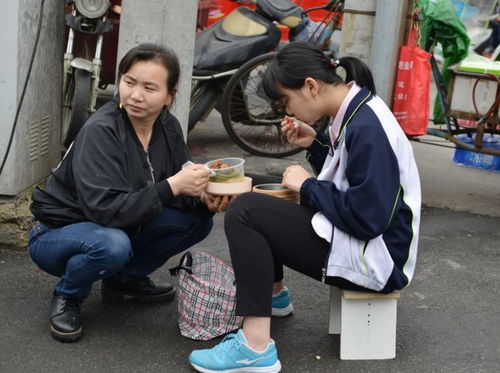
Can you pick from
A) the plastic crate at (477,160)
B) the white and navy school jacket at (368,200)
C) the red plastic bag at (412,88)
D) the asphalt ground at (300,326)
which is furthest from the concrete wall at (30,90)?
the plastic crate at (477,160)

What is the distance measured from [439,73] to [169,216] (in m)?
3.05

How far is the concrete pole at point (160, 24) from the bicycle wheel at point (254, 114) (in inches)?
66.1

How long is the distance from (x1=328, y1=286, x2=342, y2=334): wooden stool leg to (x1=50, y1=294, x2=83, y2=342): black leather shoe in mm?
1057

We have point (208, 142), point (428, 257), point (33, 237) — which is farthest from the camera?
point (208, 142)

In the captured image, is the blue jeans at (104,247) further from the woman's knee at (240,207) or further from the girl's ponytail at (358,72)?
the girl's ponytail at (358,72)

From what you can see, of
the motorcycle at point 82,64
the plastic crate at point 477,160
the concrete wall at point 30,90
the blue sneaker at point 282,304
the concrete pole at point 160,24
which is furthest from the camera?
the plastic crate at point 477,160

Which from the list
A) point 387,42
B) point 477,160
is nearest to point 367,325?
point 387,42

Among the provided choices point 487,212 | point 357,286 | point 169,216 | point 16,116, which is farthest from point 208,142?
point 357,286

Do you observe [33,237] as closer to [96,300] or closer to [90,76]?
[96,300]

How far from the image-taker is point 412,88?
18.2 ft

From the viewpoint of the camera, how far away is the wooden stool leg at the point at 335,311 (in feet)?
11.2

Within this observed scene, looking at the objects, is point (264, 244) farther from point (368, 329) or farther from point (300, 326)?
point (300, 326)

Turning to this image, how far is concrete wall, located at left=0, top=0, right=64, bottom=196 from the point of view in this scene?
4.09 meters

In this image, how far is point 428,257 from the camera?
4.68 meters
